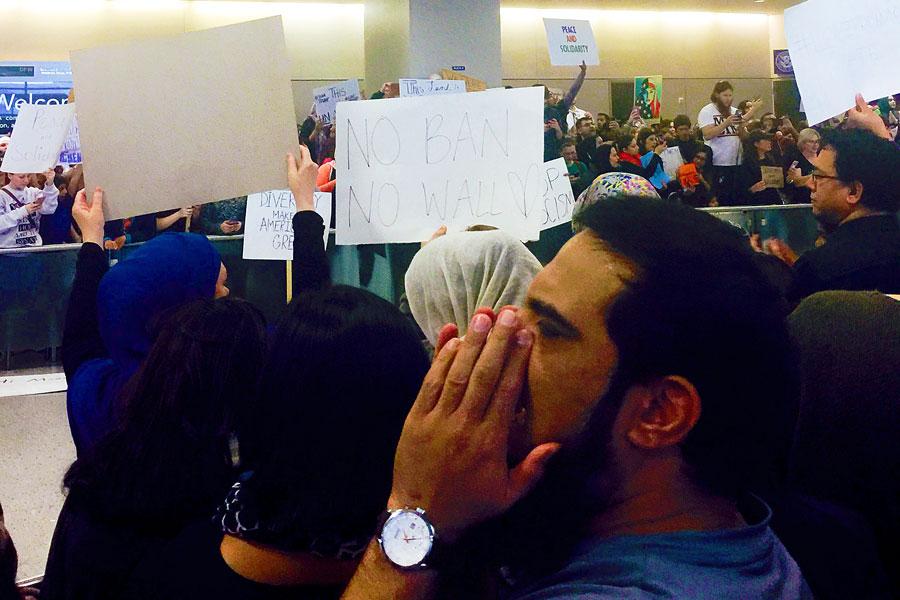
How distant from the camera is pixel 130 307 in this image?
72.4 inches

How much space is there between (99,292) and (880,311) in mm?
1535

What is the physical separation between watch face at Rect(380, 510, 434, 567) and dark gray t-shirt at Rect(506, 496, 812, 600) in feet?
0.36

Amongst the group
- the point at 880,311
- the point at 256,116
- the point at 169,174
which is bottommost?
the point at 880,311

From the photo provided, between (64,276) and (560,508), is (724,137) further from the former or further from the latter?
(560,508)

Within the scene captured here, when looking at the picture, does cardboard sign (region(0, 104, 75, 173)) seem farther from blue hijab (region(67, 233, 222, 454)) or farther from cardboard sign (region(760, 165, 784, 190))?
cardboard sign (region(760, 165, 784, 190))

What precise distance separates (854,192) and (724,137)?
7.65 m

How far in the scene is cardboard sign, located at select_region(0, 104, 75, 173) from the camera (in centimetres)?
254

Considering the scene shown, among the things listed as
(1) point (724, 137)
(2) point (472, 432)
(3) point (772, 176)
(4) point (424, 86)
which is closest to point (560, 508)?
(2) point (472, 432)

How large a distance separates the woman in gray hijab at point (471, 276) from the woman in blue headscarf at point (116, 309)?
0.55 metres

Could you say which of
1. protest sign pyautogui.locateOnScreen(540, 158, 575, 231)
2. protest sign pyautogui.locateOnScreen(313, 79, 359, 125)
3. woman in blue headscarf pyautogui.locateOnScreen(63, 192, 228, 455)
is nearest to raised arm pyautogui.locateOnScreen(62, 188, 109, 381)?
woman in blue headscarf pyautogui.locateOnScreen(63, 192, 228, 455)

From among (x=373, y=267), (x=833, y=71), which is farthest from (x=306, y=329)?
(x=373, y=267)

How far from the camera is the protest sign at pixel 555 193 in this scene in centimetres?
274

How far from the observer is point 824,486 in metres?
1.33

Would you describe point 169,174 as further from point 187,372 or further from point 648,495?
point 648,495
